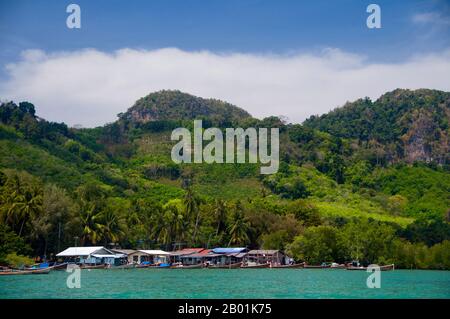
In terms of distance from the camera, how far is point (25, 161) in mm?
74438

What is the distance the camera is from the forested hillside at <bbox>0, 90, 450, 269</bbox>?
184 feet

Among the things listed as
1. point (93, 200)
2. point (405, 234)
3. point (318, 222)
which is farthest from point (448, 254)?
point (93, 200)

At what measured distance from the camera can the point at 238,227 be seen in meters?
64.4

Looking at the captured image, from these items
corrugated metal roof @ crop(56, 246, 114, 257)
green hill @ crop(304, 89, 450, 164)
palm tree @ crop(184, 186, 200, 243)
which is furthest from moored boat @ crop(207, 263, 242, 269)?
green hill @ crop(304, 89, 450, 164)

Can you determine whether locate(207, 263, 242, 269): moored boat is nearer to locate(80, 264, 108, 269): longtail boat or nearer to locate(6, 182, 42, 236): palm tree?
locate(80, 264, 108, 269): longtail boat

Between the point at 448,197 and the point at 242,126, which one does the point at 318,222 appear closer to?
Result: the point at 448,197
